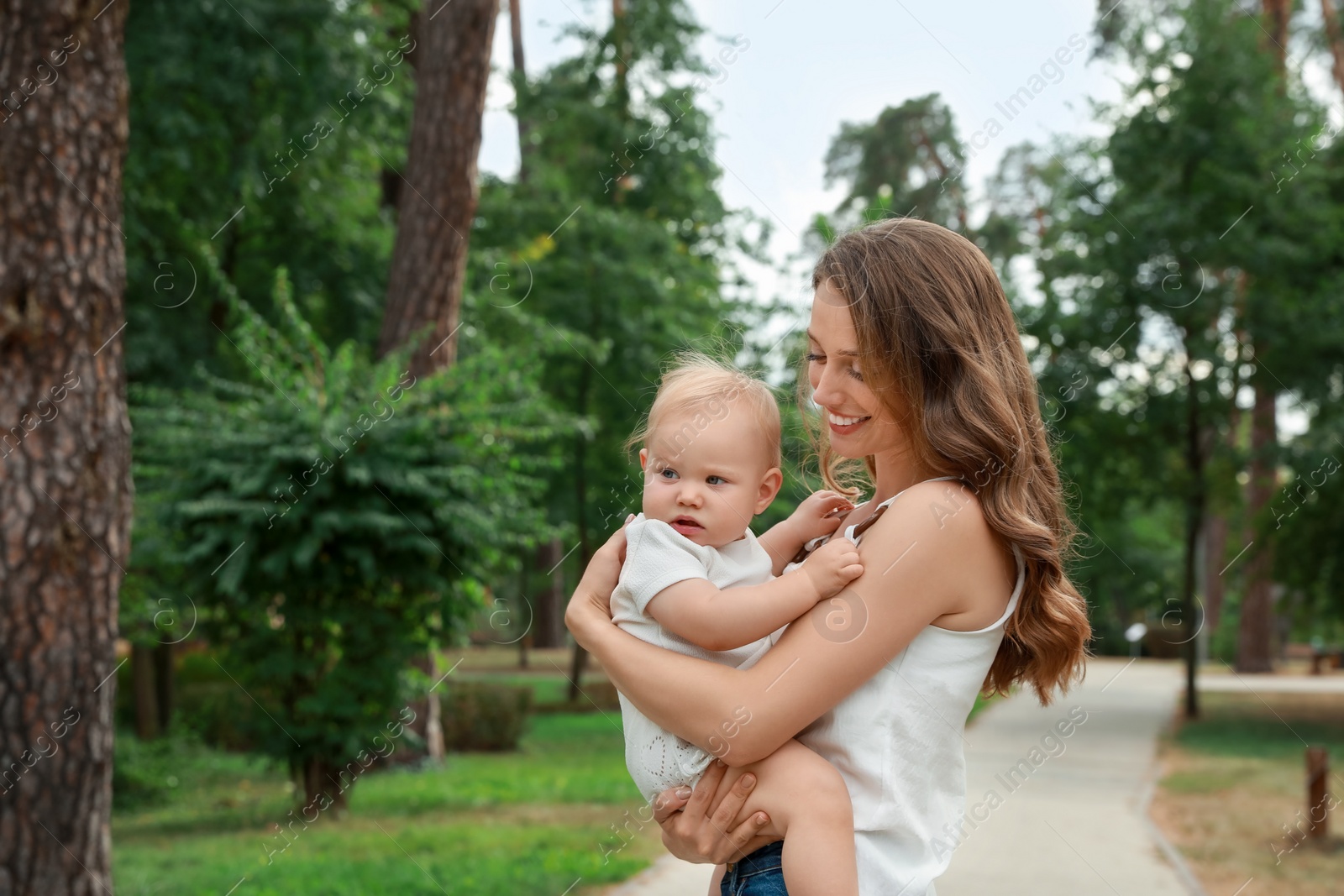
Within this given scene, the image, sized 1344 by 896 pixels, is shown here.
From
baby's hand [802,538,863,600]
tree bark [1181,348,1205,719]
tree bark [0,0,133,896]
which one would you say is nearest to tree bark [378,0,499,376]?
tree bark [0,0,133,896]

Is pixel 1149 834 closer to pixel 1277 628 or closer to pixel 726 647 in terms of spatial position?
pixel 726 647

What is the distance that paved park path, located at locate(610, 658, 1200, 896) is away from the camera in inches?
283

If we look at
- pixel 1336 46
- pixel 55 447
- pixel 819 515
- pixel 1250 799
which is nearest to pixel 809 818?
pixel 819 515

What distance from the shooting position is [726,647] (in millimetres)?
1954

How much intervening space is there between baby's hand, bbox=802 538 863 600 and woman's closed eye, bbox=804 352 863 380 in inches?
11.3

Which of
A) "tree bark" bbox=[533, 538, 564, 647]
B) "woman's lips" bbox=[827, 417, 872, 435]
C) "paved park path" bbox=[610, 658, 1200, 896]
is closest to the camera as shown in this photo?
"woman's lips" bbox=[827, 417, 872, 435]

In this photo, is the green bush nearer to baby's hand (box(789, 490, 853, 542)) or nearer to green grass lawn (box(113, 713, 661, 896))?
green grass lawn (box(113, 713, 661, 896))

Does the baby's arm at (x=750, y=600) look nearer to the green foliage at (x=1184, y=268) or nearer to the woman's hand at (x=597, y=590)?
the woman's hand at (x=597, y=590)

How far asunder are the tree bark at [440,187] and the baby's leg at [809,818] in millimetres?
8992

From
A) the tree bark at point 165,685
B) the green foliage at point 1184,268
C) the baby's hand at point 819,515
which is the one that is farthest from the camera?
the tree bark at point 165,685

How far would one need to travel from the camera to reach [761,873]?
1942 millimetres

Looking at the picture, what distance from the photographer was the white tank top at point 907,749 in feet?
6.10

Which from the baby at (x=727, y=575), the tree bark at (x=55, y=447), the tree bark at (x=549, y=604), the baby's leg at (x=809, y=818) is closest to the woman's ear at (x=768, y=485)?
the baby at (x=727, y=575)

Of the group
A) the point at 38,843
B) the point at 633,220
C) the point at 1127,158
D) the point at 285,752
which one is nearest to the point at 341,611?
the point at 285,752
